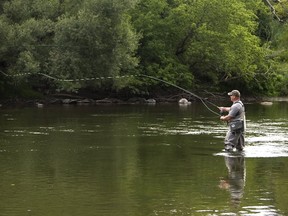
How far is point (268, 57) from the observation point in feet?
216

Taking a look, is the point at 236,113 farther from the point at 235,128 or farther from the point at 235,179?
the point at 235,179

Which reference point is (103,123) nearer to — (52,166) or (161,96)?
(52,166)

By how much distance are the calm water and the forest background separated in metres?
14.9

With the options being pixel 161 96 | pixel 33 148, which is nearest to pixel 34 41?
pixel 161 96

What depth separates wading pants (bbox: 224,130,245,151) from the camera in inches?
786

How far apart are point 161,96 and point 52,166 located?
39843 mm

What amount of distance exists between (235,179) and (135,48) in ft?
120

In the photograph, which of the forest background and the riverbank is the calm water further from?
the riverbank

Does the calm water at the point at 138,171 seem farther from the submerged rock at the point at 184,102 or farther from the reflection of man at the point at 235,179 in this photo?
the submerged rock at the point at 184,102

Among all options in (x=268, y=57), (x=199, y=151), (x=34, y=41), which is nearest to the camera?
(x=199, y=151)

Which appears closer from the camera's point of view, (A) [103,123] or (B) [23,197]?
(B) [23,197]

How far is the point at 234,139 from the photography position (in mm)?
19969

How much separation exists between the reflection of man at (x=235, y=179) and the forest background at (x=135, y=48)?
868 inches

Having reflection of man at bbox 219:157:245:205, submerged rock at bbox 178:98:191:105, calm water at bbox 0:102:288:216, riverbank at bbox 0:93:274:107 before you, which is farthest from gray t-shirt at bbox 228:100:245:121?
submerged rock at bbox 178:98:191:105
